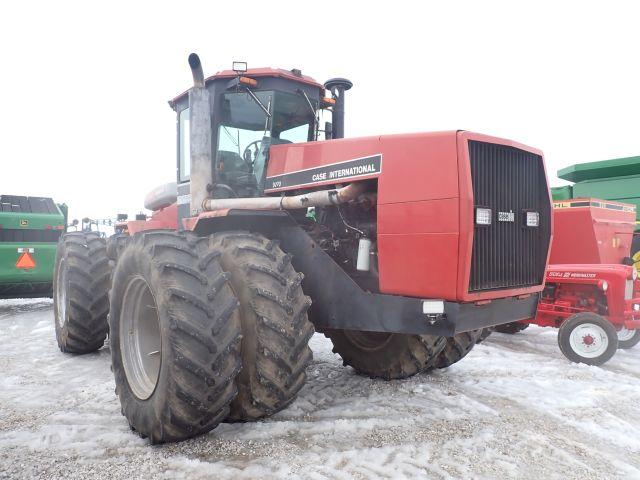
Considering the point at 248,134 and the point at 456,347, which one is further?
the point at 456,347

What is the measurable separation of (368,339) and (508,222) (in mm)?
1809

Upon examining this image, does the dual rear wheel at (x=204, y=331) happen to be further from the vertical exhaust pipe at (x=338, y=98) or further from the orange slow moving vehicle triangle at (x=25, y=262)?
the orange slow moving vehicle triangle at (x=25, y=262)

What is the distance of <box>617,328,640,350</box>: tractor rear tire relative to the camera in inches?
237

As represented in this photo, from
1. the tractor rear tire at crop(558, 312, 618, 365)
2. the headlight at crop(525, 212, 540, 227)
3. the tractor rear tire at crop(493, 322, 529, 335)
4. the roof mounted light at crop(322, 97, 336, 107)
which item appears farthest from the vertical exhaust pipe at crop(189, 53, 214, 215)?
the tractor rear tire at crop(493, 322, 529, 335)

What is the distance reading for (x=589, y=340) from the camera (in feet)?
17.6

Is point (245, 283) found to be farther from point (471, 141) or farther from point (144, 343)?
point (471, 141)

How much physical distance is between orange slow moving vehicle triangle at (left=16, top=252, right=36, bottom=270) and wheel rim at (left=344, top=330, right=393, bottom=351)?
23.9ft

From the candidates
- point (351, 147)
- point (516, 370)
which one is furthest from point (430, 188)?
point (516, 370)

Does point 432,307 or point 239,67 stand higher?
point 239,67

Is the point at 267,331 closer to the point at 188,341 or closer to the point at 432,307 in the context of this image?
the point at 188,341

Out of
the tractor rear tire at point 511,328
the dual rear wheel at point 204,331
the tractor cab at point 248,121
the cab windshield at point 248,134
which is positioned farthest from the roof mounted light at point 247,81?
the tractor rear tire at point 511,328

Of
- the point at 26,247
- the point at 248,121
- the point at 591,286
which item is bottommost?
the point at 591,286

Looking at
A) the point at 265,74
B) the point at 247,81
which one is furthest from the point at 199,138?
the point at 265,74

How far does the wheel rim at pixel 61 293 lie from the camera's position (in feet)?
18.4
